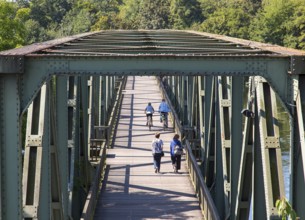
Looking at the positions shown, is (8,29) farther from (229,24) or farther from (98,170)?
(229,24)

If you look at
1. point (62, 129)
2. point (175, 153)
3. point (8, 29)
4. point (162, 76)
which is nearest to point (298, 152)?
point (162, 76)

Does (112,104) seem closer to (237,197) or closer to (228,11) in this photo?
(237,197)

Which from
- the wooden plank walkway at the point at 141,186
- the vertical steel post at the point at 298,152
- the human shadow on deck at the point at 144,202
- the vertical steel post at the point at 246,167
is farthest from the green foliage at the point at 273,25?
the vertical steel post at the point at 298,152

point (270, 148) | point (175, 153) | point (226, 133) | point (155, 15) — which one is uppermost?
point (155, 15)

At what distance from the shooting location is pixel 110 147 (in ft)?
87.4

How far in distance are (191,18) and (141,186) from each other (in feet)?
282

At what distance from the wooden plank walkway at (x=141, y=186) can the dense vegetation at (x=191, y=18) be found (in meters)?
44.5

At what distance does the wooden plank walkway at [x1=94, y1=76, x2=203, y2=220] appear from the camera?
57.5 ft

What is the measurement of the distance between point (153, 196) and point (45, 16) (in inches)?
3964

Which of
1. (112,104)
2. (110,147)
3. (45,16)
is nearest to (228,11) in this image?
(45,16)

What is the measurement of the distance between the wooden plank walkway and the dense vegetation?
44.5 meters

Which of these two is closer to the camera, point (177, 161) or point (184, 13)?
point (177, 161)

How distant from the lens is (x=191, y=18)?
105 meters

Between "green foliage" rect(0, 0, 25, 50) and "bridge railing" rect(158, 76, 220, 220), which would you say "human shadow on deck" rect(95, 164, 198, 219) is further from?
"green foliage" rect(0, 0, 25, 50)
